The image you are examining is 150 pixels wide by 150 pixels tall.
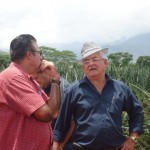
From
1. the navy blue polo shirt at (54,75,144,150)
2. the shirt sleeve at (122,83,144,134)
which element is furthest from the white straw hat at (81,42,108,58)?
the shirt sleeve at (122,83,144,134)

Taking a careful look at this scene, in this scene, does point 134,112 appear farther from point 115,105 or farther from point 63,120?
point 63,120

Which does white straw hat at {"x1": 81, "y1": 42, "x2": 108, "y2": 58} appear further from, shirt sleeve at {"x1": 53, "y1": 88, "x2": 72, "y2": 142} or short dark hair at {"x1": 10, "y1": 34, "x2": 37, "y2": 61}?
short dark hair at {"x1": 10, "y1": 34, "x2": 37, "y2": 61}

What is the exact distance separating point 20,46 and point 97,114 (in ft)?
2.83

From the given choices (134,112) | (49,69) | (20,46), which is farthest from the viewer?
(49,69)

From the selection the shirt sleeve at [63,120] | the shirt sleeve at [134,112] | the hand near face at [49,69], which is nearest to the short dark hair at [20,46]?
the hand near face at [49,69]

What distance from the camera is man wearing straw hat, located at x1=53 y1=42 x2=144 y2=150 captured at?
3.61 m

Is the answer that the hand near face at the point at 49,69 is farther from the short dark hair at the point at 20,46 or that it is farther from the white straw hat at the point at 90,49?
the short dark hair at the point at 20,46

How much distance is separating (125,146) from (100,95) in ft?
1.59

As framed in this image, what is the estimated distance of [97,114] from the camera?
3.63m

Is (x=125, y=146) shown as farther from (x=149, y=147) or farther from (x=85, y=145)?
(x=149, y=147)

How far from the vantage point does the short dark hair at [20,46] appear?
11.2 ft

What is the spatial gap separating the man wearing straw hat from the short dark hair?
59 cm

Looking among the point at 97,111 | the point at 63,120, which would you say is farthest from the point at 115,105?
the point at 63,120

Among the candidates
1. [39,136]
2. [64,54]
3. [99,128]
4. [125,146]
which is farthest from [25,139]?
[64,54]
